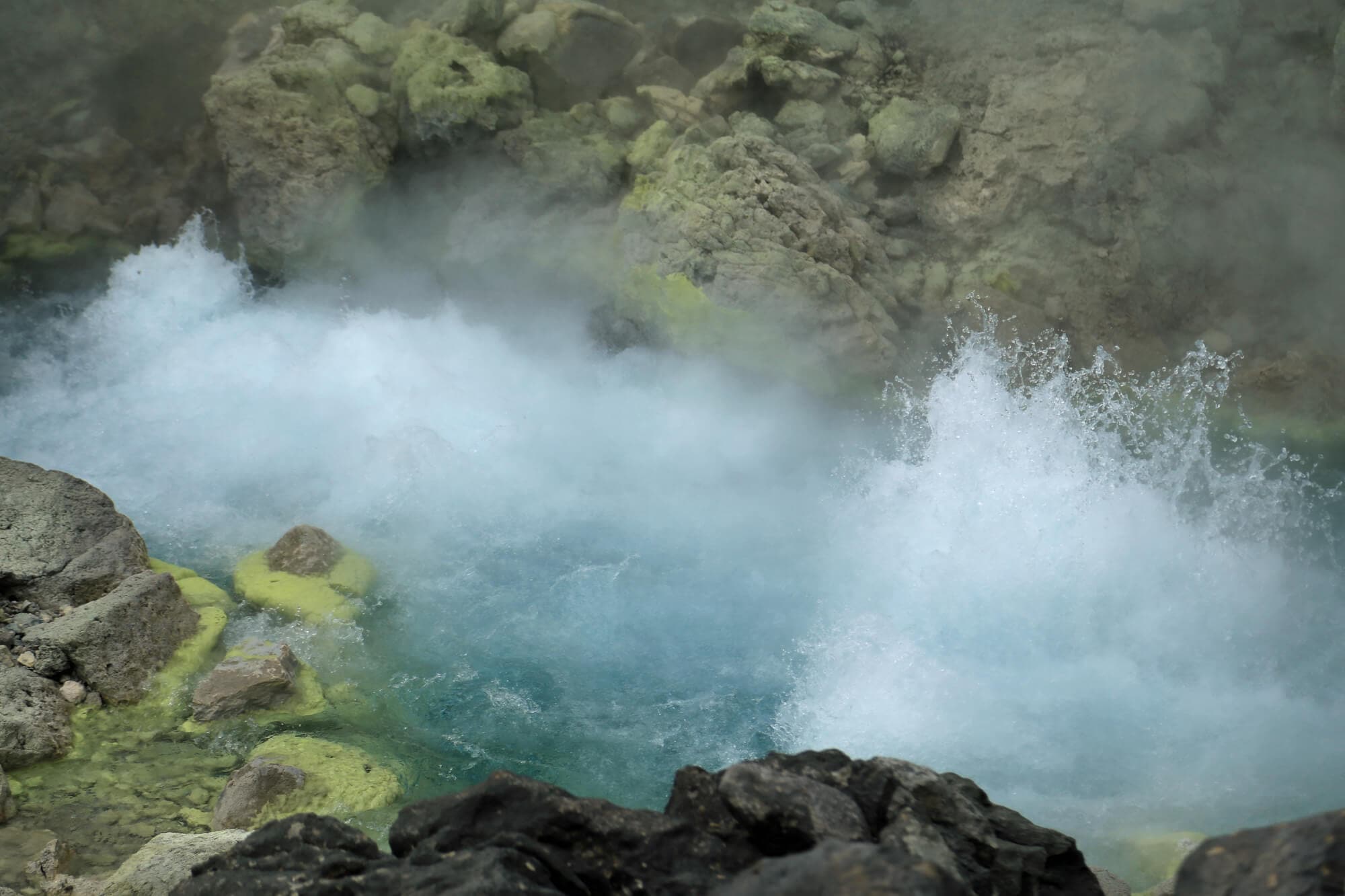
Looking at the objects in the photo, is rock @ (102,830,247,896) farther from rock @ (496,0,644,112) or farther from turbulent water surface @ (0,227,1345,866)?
rock @ (496,0,644,112)

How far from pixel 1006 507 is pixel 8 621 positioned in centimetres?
545

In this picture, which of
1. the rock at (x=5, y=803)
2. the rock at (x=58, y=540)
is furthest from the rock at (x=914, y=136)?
the rock at (x=5, y=803)

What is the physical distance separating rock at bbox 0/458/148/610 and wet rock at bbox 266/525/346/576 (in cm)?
68

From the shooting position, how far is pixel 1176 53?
818 cm

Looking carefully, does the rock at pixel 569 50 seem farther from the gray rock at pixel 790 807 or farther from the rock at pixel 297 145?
the gray rock at pixel 790 807

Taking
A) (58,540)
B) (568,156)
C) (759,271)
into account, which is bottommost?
(58,540)

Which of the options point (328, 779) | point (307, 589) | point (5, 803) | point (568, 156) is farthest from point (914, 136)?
point (5, 803)

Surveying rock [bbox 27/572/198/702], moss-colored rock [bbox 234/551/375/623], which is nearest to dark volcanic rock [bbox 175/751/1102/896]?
rock [bbox 27/572/198/702]

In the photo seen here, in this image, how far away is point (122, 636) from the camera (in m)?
5.01

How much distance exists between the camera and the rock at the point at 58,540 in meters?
5.34

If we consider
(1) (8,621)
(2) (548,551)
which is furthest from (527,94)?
(1) (8,621)

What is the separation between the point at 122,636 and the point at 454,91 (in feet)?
17.7

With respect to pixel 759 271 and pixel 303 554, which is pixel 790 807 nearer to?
pixel 303 554

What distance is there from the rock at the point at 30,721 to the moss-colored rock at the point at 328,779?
2.62ft
